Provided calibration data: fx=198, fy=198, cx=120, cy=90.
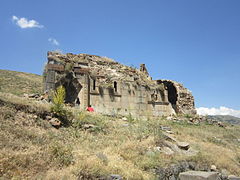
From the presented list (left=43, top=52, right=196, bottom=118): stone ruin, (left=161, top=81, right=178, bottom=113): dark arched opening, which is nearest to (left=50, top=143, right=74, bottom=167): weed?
(left=43, top=52, right=196, bottom=118): stone ruin

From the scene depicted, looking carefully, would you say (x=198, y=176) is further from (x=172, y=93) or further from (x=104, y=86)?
(x=172, y=93)

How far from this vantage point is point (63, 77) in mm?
12219

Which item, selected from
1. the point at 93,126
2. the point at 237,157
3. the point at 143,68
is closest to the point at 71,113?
the point at 93,126

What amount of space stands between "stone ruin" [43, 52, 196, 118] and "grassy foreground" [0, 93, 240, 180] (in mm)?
3777

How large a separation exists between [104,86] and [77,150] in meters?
8.09

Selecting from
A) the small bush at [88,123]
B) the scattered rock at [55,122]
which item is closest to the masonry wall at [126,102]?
the small bush at [88,123]

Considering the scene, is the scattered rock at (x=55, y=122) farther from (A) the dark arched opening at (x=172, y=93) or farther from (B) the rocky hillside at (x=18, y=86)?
(A) the dark arched opening at (x=172, y=93)

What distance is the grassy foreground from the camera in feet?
14.1

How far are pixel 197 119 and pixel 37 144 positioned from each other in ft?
47.2

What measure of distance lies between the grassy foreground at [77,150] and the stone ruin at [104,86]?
378 centimetres

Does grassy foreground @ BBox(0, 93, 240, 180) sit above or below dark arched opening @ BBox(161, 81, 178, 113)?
below

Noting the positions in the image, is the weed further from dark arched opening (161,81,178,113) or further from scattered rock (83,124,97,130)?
dark arched opening (161,81,178,113)

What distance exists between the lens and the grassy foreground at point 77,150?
429 centimetres

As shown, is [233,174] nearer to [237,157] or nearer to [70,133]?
[237,157]
